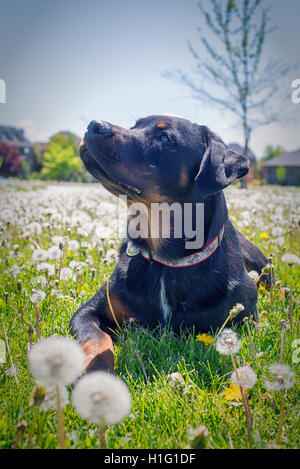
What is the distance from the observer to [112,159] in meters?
2.41

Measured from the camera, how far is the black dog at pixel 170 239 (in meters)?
2.46

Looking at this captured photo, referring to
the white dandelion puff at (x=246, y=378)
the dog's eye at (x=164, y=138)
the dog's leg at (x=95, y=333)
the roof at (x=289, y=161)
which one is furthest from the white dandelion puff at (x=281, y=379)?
the roof at (x=289, y=161)

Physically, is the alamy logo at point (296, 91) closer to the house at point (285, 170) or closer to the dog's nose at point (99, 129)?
the dog's nose at point (99, 129)

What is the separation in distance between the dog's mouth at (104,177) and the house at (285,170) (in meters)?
33.4

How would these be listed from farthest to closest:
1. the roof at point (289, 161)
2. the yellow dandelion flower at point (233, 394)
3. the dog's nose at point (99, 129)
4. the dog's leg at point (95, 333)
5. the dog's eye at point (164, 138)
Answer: the roof at point (289, 161)
the dog's eye at point (164, 138)
the dog's nose at point (99, 129)
the dog's leg at point (95, 333)
the yellow dandelion flower at point (233, 394)

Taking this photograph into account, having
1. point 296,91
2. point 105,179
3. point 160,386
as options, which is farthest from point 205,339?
point 296,91

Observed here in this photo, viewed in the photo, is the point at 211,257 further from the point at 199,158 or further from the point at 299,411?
the point at 299,411

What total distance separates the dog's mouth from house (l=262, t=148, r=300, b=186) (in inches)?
1314

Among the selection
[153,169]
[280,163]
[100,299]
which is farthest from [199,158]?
[280,163]

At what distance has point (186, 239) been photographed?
103 inches

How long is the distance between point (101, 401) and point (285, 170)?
4332 centimetres

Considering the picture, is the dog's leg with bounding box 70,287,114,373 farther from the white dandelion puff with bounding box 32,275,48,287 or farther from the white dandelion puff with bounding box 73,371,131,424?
the white dandelion puff with bounding box 73,371,131,424

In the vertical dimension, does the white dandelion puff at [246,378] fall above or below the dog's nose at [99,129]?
below

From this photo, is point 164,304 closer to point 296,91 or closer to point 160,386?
point 160,386
